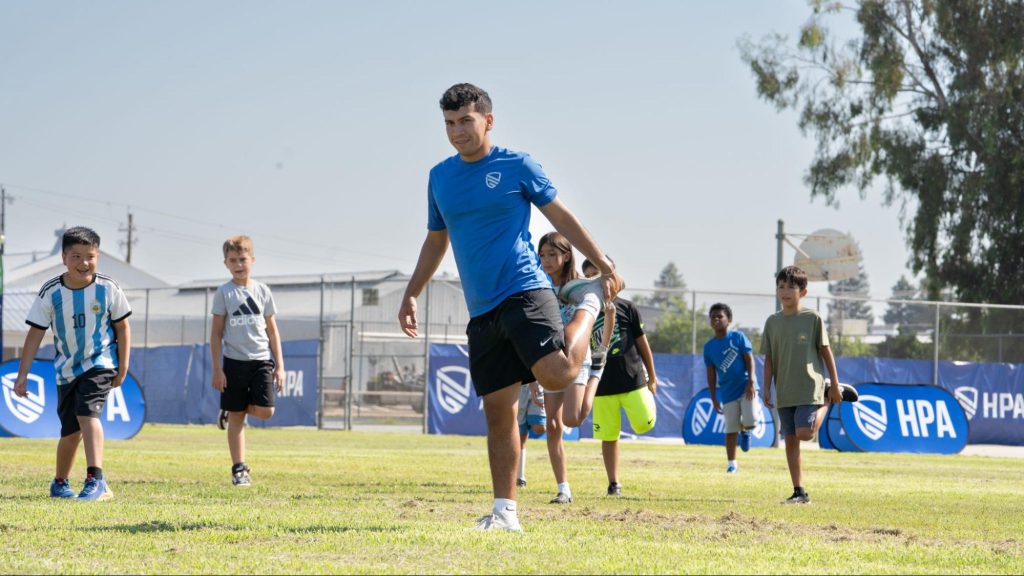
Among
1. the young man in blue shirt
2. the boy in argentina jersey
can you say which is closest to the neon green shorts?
A: the boy in argentina jersey

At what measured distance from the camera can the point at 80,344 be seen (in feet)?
27.9

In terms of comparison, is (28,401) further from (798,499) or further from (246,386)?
(798,499)

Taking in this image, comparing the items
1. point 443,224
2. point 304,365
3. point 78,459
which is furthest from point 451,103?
point 304,365

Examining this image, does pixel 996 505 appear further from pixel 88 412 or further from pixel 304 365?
pixel 304 365

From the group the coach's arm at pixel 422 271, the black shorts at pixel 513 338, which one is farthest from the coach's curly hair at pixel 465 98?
the black shorts at pixel 513 338

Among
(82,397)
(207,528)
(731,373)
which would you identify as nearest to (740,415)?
(731,373)

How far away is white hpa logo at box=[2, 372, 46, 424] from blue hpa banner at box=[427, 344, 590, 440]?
347 inches

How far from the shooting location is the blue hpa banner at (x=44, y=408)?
699 inches

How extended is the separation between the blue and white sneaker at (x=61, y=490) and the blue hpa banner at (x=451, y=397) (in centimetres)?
1695

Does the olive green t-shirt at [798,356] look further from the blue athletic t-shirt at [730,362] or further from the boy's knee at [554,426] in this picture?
the blue athletic t-shirt at [730,362]

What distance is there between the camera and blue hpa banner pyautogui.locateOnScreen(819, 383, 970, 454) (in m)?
20.2

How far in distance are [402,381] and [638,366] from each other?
2483 centimetres

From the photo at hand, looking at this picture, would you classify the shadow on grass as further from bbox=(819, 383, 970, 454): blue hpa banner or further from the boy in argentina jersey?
bbox=(819, 383, 970, 454): blue hpa banner

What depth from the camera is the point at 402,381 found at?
35219mm
